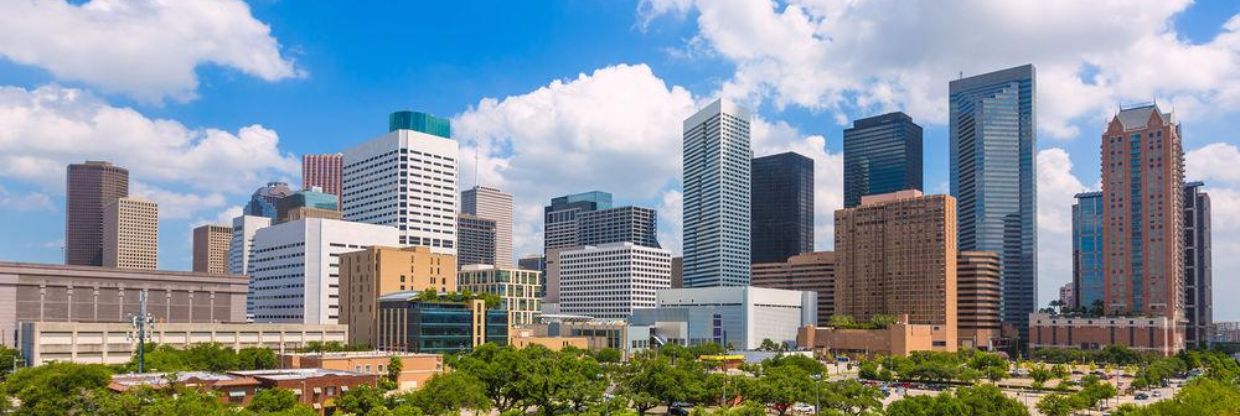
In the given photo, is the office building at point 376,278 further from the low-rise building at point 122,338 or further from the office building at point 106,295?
the office building at point 106,295

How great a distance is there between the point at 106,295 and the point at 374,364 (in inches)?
2904

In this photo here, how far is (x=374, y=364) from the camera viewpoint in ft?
327

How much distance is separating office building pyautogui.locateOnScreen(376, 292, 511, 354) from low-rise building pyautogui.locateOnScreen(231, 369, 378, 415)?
144ft

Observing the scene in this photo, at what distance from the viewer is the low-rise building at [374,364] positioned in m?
95.9

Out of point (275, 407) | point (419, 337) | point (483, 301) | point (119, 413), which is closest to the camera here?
point (119, 413)

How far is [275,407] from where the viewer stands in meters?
67.5

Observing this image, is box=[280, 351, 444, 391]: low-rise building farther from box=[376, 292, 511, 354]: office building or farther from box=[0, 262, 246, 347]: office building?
box=[0, 262, 246, 347]: office building

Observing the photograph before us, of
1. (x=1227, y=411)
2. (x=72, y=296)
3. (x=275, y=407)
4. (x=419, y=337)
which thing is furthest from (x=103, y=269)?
(x=1227, y=411)

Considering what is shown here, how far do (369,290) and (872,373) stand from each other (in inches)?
3104

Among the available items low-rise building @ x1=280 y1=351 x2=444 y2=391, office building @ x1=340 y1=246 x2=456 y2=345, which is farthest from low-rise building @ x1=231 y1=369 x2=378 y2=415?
office building @ x1=340 y1=246 x2=456 y2=345

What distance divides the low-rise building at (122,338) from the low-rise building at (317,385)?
1290 inches

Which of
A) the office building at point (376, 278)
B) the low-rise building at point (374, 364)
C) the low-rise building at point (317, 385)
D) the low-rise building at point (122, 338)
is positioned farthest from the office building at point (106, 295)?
the low-rise building at point (317, 385)

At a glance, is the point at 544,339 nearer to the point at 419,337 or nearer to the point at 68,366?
the point at 419,337

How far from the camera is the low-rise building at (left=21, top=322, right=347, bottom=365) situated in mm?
115375
